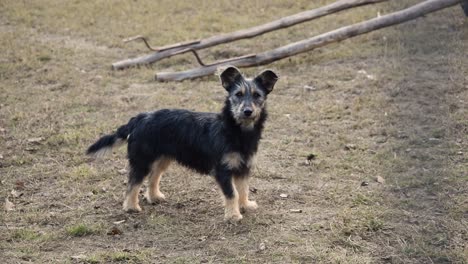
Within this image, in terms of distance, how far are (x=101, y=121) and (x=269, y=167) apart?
2.92m

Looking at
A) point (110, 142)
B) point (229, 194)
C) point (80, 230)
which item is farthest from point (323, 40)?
point (80, 230)

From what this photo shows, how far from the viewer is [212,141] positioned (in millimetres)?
6113

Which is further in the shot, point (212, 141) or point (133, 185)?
point (133, 185)

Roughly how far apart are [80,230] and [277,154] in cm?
283

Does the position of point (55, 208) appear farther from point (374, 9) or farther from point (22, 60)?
point (374, 9)

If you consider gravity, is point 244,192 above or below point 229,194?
below

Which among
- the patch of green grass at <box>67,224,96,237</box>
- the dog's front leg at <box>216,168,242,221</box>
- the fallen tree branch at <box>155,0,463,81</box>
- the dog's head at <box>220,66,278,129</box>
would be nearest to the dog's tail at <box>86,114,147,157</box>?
the patch of green grass at <box>67,224,96,237</box>

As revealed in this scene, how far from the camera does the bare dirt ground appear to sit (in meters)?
5.66

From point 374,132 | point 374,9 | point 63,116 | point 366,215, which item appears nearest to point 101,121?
point 63,116

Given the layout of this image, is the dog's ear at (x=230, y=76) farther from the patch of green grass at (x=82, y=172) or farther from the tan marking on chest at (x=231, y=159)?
the patch of green grass at (x=82, y=172)

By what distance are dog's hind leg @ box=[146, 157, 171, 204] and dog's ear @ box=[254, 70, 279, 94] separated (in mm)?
1219

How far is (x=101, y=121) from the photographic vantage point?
30.0 feet

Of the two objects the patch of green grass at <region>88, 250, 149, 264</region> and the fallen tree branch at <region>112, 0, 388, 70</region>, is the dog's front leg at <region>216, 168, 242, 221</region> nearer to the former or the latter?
the patch of green grass at <region>88, 250, 149, 264</region>

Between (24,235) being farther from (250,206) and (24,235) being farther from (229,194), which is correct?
(250,206)
